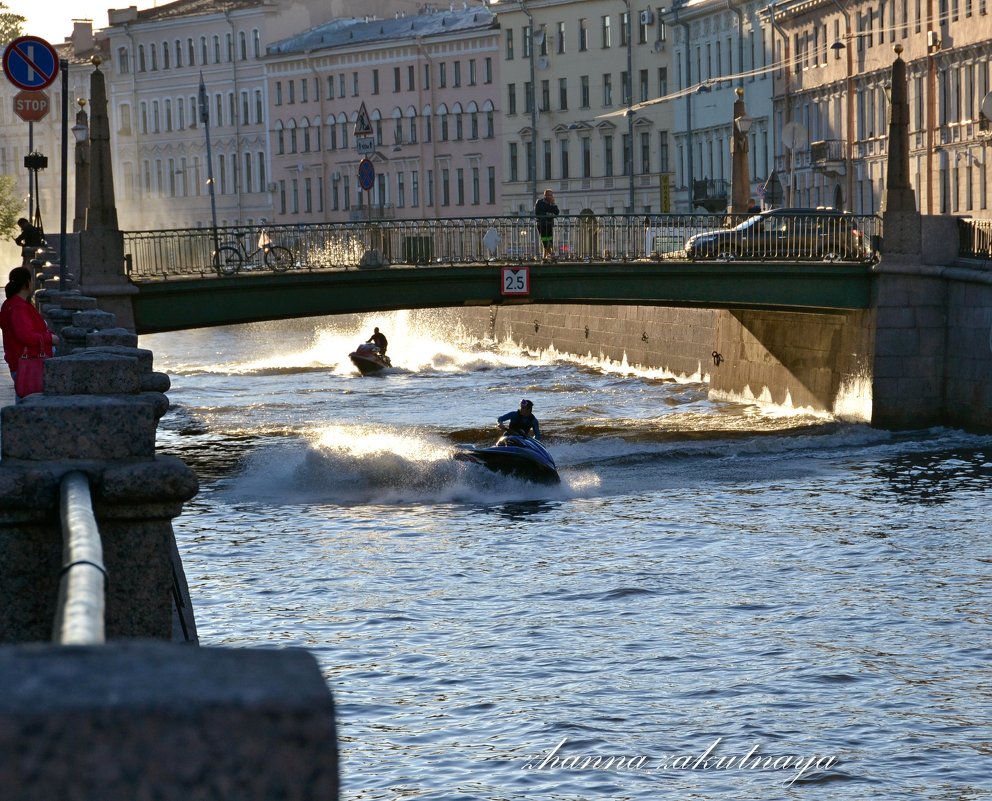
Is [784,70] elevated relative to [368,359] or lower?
elevated

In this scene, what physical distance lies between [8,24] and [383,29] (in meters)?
24.3

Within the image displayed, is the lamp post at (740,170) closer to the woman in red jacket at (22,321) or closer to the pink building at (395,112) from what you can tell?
the woman in red jacket at (22,321)

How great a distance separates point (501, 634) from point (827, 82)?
5466cm

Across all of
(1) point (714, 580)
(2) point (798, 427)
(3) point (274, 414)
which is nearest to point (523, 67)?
(3) point (274, 414)

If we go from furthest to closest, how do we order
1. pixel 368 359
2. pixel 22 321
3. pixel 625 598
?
1. pixel 368 359
2. pixel 625 598
3. pixel 22 321

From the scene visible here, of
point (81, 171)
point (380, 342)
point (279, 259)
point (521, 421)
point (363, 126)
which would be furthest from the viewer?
point (380, 342)

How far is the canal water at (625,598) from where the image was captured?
13141 mm

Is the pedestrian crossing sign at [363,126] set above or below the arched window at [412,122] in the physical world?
below

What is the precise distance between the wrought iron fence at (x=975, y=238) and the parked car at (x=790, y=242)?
1.66 m

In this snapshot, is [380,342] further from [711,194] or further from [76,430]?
[76,430]

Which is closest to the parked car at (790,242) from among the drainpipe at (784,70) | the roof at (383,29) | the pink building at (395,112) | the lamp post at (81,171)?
the lamp post at (81,171)

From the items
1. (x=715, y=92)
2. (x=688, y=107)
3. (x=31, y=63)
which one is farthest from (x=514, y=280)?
(x=688, y=107)

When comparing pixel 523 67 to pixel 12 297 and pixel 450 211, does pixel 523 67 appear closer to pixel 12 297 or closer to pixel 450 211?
pixel 450 211

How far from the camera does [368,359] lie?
5797cm
